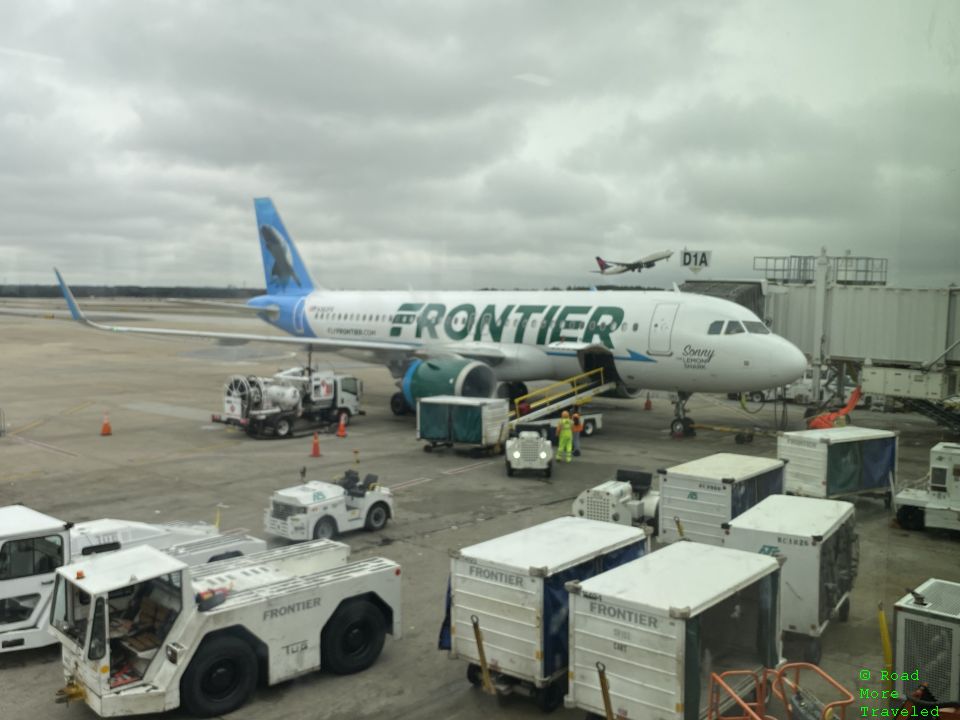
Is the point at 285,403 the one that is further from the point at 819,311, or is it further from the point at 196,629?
the point at 196,629

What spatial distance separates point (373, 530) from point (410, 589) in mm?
2938

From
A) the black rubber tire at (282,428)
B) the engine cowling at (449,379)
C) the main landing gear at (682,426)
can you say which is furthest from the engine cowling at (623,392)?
the black rubber tire at (282,428)

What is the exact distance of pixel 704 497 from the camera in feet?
42.0

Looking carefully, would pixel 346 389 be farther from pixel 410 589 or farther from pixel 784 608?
pixel 784 608

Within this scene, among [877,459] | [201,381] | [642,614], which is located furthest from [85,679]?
[201,381]

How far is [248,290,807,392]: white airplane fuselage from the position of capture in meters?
22.7

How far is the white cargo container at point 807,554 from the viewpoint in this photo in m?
9.59

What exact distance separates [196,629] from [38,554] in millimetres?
3363

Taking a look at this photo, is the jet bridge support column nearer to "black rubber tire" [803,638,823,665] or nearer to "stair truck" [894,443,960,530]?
"stair truck" [894,443,960,530]

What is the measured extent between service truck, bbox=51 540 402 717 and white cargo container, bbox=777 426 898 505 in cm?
987

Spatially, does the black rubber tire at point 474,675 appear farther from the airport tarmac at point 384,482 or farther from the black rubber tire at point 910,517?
the black rubber tire at point 910,517

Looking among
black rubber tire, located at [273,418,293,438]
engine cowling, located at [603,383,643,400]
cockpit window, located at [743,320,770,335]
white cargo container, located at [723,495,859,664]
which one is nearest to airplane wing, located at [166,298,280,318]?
black rubber tire, located at [273,418,293,438]

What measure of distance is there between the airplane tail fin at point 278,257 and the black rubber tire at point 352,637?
29.4 metres

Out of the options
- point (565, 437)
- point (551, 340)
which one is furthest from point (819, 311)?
point (565, 437)
